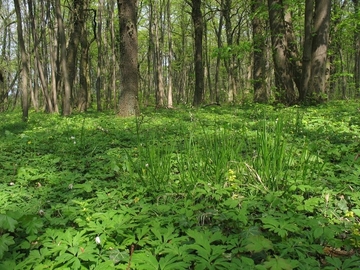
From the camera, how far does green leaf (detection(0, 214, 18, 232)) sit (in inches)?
60.1

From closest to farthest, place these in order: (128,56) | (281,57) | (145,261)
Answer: (145,261), (128,56), (281,57)

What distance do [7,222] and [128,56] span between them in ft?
24.3

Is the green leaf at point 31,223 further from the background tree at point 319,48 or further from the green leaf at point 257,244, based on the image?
the background tree at point 319,48

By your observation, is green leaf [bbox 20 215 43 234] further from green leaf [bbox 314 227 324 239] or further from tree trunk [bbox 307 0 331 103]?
tree trunk [bbox 307 0 331 103]

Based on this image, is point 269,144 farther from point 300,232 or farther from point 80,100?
point 80,100

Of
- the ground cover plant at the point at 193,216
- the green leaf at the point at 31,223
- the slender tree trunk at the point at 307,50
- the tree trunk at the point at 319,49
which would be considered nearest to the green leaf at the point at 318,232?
the ground cover plant at the point at 193,216

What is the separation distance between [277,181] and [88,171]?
2.01 m

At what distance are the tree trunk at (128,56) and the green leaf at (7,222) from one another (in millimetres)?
6900

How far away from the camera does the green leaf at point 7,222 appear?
60.1 inches

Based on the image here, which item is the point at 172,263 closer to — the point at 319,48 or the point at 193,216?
the point at 193,216

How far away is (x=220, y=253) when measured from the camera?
1409 mm

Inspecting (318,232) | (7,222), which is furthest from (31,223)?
(318,232)

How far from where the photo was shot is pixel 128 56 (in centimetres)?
840

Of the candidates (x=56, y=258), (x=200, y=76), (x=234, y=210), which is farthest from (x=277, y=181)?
(x=200, y=76)
